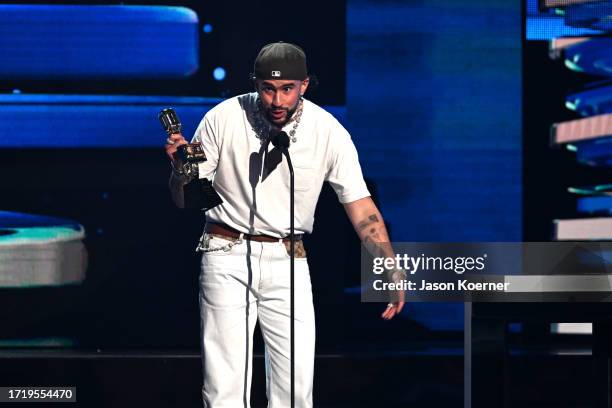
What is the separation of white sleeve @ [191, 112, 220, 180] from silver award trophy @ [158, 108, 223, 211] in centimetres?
13

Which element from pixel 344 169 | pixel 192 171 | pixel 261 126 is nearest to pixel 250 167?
pixel 261 126

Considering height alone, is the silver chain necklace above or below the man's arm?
above

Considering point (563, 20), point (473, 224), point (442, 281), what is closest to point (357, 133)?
point (473, 224)

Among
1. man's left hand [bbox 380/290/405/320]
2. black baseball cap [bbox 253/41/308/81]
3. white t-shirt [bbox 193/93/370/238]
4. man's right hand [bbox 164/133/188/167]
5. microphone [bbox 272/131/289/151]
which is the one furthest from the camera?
man's left hand [bbox 380/290/405/320]

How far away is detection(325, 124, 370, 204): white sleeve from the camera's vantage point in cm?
434

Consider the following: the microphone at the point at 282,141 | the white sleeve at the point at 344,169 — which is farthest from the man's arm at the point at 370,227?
the microphone at the point at 282,141

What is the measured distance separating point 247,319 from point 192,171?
58 cm

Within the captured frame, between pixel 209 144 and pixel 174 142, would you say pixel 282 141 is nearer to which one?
pixel 174 142

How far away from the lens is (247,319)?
164 inches

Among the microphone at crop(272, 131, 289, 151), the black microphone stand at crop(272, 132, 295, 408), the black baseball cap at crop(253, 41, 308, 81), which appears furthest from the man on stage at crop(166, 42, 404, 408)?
the microphone at crop(272, 131, 289, 151)

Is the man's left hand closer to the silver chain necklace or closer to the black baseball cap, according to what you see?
the silver chain necklace

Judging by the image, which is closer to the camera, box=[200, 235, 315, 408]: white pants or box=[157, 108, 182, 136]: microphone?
box=[157, 108, 182, 136]: microphone

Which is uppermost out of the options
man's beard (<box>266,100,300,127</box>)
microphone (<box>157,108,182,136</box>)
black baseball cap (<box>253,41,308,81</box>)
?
black baseball cap (<box>253,41,308,81</box>)

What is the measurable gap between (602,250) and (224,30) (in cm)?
264
